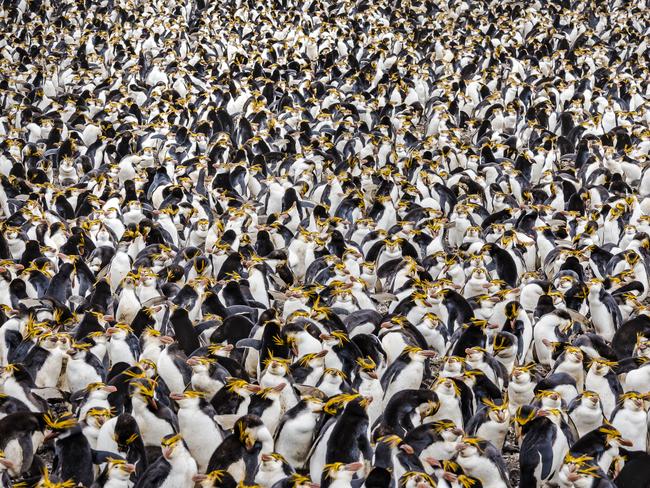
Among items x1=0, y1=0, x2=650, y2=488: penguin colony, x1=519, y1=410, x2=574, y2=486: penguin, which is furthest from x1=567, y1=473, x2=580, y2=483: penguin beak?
x1=519, y1=410, x2=574, y2=486: penguin

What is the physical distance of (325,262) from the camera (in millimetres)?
7969

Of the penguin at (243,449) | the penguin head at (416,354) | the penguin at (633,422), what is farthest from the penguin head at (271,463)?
the penguin at (633,422)

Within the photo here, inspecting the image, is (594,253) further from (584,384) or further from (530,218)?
(584,384)

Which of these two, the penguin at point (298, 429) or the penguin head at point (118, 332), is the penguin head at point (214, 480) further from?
the penguin head at point (118, 332)

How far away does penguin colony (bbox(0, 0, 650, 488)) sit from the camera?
523cm

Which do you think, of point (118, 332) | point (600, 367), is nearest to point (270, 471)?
point (118, 332)

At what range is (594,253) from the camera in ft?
27.1

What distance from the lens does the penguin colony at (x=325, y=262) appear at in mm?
5227

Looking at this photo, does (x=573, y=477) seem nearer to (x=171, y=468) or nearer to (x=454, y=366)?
(x=454, y=366)

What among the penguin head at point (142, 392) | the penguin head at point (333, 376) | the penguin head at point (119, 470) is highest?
the penguin head at point (333, 376)

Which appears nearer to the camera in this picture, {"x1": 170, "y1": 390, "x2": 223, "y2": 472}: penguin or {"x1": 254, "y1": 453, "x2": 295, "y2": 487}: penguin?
{"x1": 254, "y1": 453, "x2": 295, "y2": 487}: penguin

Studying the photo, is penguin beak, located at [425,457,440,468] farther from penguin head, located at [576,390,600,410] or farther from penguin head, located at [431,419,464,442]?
penguin head, located at [576,390,600,410]

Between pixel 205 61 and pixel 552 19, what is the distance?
7265 mm

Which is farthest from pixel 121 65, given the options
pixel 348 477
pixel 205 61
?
pixel 348 477
